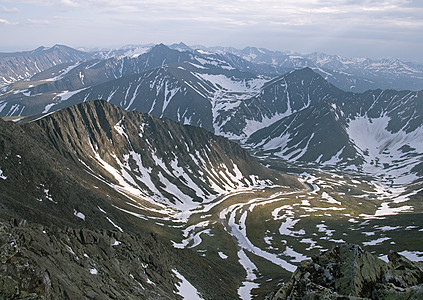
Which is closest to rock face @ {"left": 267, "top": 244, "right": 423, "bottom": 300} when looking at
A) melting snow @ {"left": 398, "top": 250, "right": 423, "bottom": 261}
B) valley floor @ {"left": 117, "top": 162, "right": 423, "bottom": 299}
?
valley floor @ {"left": 117, "top": 162, "right": 423, "bottom": 299}

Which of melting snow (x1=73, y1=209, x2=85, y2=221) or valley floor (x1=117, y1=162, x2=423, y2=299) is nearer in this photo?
melting snow (x1=73, y1=209, x2=85, y2=221)

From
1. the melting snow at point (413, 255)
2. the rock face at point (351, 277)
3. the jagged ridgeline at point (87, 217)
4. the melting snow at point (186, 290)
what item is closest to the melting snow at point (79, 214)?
the jagged ridgeline at point (87, 217)

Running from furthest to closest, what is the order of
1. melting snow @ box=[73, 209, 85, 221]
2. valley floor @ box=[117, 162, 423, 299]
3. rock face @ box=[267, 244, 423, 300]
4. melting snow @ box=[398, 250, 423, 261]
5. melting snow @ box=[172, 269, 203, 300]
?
valley floor @ box=[117, 162, 423, 299] → melting snow @ box=[73, 209, 85, 221] → melting snow @ box=[398, 250, 423, 261] → melting snow @ box=[172, 269, 203, 300] → rock face @ box=[267, 244, 423, 300]

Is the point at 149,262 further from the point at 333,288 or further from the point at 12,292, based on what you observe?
the point at 333,288

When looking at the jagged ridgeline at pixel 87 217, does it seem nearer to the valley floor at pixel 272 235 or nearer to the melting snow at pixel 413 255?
the valley floor at pixel 272 235

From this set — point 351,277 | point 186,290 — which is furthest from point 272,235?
point 351,277

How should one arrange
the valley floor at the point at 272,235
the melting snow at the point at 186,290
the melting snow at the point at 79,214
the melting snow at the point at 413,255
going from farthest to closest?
the valley floor at the point at 272,235
the melting snow at the point at 79,214
the melting snow at the point at 413,255
the melting snow at the point at 186,290

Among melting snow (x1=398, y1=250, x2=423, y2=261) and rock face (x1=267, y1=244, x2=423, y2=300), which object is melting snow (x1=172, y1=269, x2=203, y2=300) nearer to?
rock face (x1=267, y1=244, x2=423, y2=300)

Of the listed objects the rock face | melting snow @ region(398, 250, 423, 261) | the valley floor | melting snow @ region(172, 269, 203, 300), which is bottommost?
the valley floor

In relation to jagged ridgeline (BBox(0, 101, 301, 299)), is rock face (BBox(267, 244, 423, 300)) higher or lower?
higher
